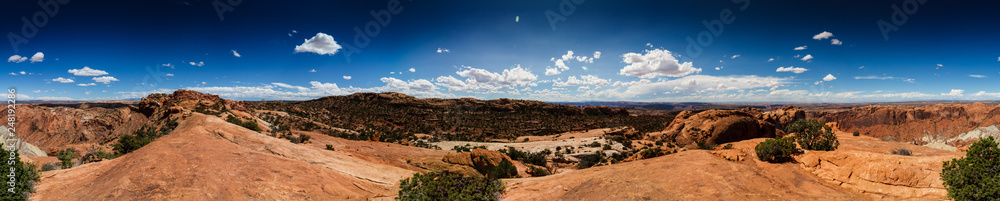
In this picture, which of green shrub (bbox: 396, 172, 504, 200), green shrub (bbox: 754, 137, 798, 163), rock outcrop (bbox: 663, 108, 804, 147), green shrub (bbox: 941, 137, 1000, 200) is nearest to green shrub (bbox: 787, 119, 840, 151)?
green shrub (bbox: 754, 137, 798, 163)

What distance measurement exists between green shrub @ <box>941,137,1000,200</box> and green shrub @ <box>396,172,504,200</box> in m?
11.4

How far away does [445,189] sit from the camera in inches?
343

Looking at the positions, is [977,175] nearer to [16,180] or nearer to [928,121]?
[16,180]

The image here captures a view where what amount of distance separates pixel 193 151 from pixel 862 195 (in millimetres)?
22881

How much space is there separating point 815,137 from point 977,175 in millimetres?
9584

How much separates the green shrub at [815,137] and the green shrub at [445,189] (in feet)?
55.0

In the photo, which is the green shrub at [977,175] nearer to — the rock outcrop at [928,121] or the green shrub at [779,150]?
the green shrub at [779,150]

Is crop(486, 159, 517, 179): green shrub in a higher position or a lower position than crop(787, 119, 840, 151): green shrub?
lower

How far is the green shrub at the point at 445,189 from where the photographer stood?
852cm

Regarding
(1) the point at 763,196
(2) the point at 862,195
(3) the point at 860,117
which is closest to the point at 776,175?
(2) the point at 862,195

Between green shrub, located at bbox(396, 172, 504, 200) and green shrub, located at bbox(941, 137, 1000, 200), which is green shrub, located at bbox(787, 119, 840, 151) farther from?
green shrub, located at bbox(396, 172, 504, 200)

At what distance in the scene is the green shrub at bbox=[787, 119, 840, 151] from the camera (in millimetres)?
15109

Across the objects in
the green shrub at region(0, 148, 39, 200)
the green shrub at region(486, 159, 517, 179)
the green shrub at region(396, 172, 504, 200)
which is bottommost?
the green shrub at region(486, 159, 517, 179)

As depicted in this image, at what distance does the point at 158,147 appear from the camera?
468 inches
